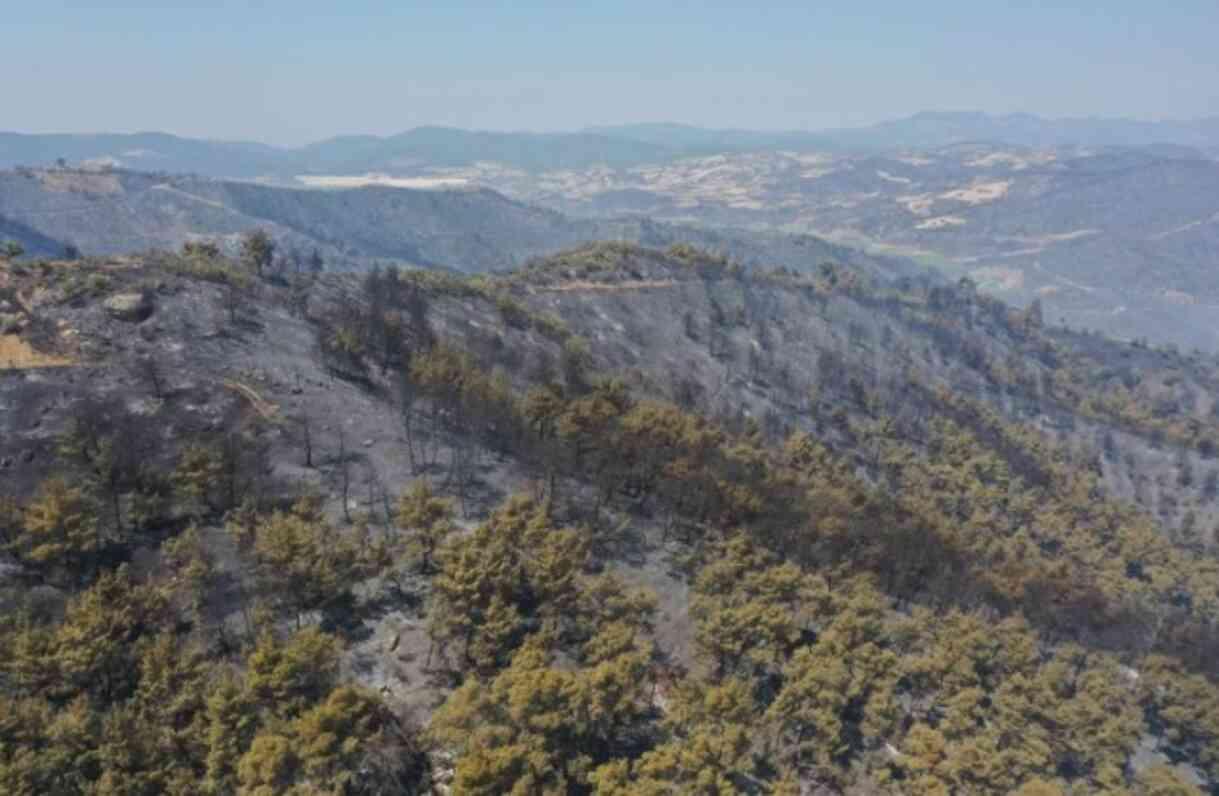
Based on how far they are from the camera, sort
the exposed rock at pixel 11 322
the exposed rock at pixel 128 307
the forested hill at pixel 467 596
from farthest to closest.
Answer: the exposed rock at pixel 128 307
the exposed rock at pixel 11 322
the forested hill at pixel 467 596

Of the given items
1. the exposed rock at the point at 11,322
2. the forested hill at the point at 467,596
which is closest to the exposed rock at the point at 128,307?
the forested hill at the point at 467,596

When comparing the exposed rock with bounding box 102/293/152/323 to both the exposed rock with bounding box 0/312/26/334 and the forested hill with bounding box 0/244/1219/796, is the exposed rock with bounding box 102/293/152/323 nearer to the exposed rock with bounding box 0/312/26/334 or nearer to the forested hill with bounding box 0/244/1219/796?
the forested hill with bounding box 0/244/1219/796

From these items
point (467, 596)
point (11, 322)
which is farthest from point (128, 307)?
point (467, 596)

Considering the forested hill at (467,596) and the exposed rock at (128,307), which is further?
the exposed rock at (128,307)

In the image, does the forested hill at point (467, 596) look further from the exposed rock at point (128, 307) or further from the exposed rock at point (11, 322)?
the exposed rock at point (11, 322)

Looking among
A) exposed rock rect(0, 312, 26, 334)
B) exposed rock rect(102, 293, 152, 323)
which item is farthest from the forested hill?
exposed rock rect(0, 312, 26, 334)

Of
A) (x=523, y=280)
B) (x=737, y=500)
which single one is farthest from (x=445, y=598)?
(x=523, y=280)
